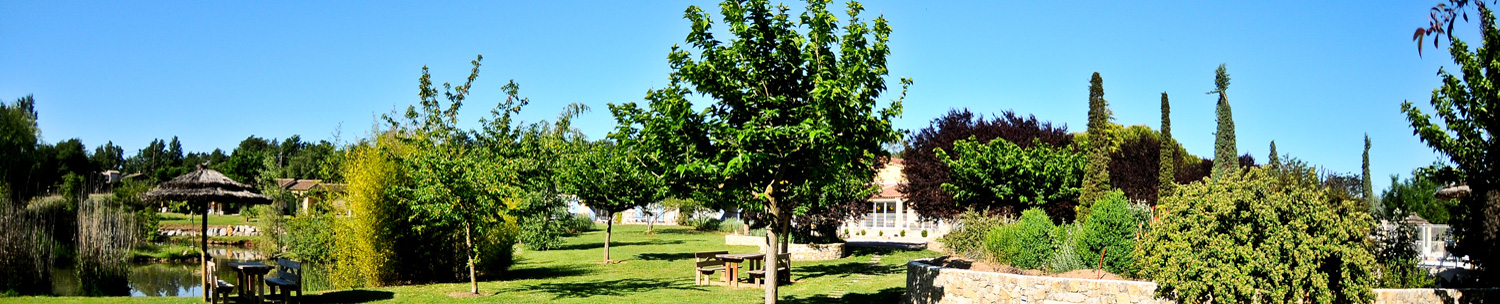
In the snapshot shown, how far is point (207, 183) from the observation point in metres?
15.0

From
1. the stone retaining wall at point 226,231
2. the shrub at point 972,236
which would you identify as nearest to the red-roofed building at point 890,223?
the shrub at point 972,236

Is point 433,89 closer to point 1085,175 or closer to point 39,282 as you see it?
point 39,282

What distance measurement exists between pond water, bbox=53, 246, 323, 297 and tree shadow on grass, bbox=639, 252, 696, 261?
8315mm

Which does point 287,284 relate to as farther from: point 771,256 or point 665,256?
point 665,256

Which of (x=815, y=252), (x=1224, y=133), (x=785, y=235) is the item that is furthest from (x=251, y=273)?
(x=1224, y=133)

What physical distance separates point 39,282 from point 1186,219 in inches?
723

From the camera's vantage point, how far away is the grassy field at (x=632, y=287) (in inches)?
544

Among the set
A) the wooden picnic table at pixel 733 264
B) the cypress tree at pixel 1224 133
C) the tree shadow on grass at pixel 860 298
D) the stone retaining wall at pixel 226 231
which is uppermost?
the cypress tree at pixel 1224 133

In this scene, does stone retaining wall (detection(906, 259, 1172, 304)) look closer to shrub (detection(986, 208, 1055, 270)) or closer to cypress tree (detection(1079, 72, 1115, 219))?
shrub (detection(986, 208, 1055, 270))

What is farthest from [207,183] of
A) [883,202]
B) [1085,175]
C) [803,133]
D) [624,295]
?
[883,202]

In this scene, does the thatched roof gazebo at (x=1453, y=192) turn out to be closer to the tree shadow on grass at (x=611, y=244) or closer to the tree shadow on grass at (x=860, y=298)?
the tree shadow on grass at (x=860, y=298)

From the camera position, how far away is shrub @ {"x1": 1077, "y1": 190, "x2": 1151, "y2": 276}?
40.4ft

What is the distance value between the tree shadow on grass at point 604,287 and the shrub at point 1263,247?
8.01 metres

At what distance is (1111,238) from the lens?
40.7ft
